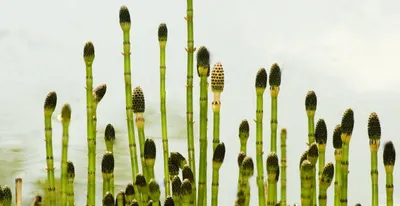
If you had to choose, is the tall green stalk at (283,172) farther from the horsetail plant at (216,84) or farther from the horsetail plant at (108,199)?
the horsetail plant at (108,199)

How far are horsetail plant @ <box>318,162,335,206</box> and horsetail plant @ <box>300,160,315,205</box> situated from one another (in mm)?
30

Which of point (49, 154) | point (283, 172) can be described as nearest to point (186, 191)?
point (49, 154)

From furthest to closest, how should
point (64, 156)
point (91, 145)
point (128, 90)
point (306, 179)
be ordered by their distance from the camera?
point (128, 90), point (91, 145), point (64, 156), point (306, 179)

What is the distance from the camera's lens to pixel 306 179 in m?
1.85

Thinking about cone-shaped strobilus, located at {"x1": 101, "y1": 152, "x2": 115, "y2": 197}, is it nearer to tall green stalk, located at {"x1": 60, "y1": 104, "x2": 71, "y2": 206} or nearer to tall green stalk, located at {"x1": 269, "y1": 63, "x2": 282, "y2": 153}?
tall green stalk, located at {"x1": 60, "y1": 104, "x2": 71, "y2": 206}

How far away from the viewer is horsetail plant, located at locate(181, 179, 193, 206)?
1.85 meters

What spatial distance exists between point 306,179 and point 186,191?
0.83 ft

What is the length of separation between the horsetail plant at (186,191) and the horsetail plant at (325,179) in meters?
0.28

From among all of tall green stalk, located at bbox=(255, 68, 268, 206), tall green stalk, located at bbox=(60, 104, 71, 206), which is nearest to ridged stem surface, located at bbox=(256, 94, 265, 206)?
tall green stalk, located at bbox=(255, 68, 268, 206)

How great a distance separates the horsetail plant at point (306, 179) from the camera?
72.0 inches

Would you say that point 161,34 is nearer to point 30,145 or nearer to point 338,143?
point 338,143

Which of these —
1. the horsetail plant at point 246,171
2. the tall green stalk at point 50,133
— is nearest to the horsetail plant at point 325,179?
the horsetail plant at point 246,171

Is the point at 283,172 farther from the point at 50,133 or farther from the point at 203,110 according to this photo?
the point at 50,133

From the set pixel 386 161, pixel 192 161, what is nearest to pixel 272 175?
pixel 386 161
